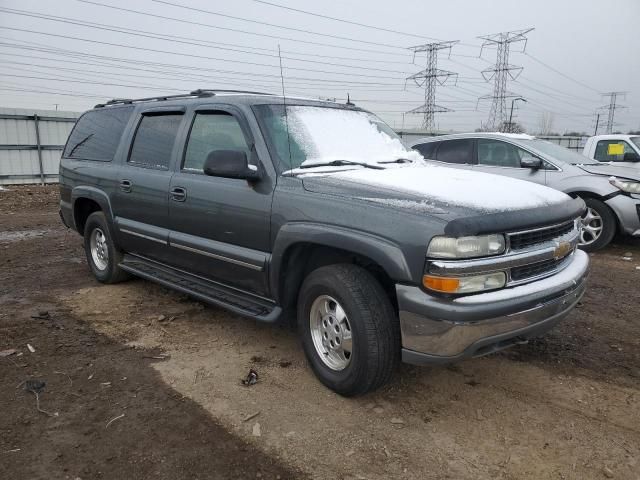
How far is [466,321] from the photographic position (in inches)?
103

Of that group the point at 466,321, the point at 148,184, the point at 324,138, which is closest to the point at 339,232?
the point at 466,321

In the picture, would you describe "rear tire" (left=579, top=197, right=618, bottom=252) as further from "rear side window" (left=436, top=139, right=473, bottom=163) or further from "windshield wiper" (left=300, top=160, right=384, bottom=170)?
"windshield wiper" (left=300, top=160, right=384, bottom=170)

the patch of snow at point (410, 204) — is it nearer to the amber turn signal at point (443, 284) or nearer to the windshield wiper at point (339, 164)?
the amber turn signal at point (443, 284)

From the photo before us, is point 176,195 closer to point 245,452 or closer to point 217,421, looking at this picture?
point 217,421

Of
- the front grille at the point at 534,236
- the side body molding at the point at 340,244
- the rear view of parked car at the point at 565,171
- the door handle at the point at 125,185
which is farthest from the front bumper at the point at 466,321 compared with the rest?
the rear view of parked car at the point at 565,171

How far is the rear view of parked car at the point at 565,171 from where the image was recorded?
7.01 metres

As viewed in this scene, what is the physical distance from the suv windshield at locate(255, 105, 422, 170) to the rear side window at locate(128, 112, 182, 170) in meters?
1.06

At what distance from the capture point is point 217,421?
2.96 meters

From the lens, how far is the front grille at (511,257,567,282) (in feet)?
9.39

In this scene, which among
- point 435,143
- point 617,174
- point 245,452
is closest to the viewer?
point 245,452

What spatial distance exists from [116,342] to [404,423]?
2.41 m

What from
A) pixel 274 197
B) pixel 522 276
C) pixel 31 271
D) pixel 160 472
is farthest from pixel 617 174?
pixel 31 271

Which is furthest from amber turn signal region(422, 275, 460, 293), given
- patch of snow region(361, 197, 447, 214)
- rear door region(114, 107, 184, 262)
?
rear door region(114, 107, 184, 262)

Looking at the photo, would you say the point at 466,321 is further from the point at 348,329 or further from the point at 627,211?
the point at 627,211
